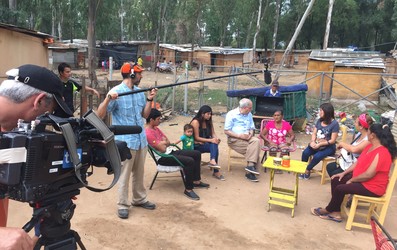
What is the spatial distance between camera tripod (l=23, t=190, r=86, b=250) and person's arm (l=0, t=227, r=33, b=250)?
35 cm

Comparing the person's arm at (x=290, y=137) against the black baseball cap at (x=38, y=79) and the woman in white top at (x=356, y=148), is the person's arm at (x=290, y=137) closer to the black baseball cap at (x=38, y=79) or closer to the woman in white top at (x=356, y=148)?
the woman in white top at (x=356, y=148)

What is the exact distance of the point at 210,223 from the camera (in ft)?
13.1

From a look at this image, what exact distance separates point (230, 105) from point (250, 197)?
6.12 meters

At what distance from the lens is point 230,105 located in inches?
423

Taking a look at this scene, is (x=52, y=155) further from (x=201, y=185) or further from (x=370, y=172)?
(x=201, y=185)

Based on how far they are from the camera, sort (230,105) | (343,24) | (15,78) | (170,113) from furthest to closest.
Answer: (343,24)
(230,105)
(170,113)
(15,78)

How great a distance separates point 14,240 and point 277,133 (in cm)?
551

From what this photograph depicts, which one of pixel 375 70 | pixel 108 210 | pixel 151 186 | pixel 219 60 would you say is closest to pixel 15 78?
pixel 108 210

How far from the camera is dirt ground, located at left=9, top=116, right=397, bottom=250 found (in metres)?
3.56

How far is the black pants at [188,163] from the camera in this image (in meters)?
4.76

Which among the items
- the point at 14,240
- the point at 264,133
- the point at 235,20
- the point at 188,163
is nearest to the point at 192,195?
the point at 188,163

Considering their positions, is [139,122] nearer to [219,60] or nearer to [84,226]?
[84,226]

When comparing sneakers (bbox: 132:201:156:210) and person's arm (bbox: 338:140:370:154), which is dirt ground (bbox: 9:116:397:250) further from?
person's arm (bbox: 338:140:370:154)

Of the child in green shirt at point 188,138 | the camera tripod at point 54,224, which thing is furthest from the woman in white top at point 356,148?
the camera tripod at point 54,224
